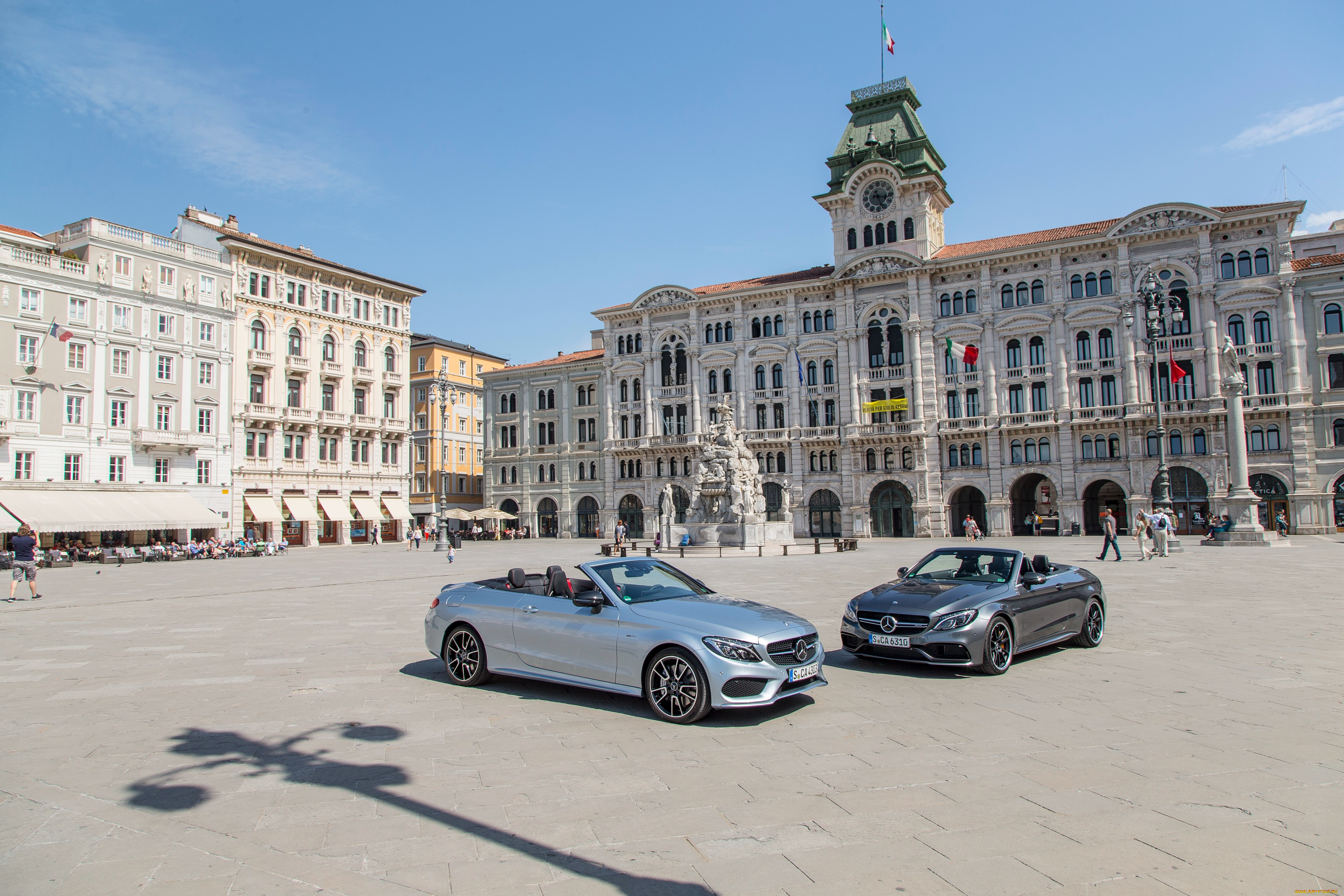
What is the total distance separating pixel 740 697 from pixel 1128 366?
50.6 meters

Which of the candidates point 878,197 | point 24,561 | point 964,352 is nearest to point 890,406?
point 964,352

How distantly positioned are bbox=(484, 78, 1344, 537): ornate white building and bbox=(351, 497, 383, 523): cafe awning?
14.5m

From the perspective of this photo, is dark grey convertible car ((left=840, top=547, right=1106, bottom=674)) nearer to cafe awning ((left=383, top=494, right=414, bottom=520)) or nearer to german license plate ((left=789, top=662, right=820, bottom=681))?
german license plate ((left=789, top=662, right=820, bottom=681))

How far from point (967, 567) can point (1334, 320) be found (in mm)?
49274

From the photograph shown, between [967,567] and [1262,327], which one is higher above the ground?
[1262,327]

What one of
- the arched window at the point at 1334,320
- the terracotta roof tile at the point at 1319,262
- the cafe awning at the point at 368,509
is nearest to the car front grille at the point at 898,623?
the arched window at the point at 1334,320

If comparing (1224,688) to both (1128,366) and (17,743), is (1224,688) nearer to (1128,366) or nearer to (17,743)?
(17,743)

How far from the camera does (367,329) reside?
192 ft

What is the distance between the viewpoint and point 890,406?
56250 mm

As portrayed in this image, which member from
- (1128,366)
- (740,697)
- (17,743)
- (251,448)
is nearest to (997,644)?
(740,697)

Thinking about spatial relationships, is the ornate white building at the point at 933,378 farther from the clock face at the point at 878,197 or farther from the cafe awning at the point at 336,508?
the cafe awning at the point at 336,508

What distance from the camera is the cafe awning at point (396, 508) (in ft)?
193

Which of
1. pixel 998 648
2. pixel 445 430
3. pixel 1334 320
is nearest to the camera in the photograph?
pixel 998 648

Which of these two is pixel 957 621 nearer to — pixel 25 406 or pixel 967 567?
pixel 967 567
